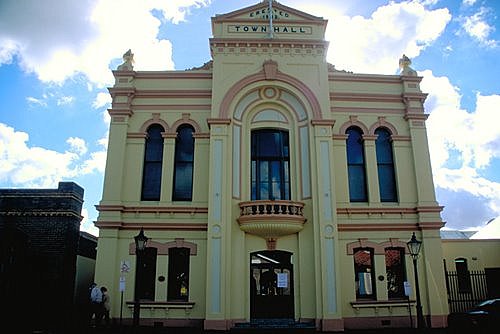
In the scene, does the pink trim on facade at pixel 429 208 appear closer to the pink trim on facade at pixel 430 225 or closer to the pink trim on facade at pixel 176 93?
the pink trim on facade at pixel 430 225

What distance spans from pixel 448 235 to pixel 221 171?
1956cm

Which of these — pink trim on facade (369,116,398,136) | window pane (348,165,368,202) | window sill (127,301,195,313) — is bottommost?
window sill (127,301,195,313)

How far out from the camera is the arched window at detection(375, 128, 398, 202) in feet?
70.6

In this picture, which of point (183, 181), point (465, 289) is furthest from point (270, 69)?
point (465, 289)

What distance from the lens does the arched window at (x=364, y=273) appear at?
20078 millimetres

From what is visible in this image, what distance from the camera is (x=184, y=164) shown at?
70.2 ft

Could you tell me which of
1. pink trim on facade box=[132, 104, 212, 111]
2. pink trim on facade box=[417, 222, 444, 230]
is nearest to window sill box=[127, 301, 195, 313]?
pink trim on facade box=[132, 104, 212, 111]

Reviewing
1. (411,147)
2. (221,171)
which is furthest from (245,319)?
(411,147)

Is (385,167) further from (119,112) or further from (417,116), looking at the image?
(119,112)

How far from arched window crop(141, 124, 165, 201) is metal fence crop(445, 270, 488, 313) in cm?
1528

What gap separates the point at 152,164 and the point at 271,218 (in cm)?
652

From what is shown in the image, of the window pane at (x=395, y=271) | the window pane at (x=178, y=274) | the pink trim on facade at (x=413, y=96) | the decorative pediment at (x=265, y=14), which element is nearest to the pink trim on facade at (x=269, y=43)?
the decorative pediment at (x=265, y=14)

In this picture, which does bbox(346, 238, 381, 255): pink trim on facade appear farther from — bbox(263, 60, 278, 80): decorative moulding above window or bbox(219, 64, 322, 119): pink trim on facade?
bbox(263, 60, 278, 80): decorative moulding above window

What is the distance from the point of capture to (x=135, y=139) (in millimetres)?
21547
